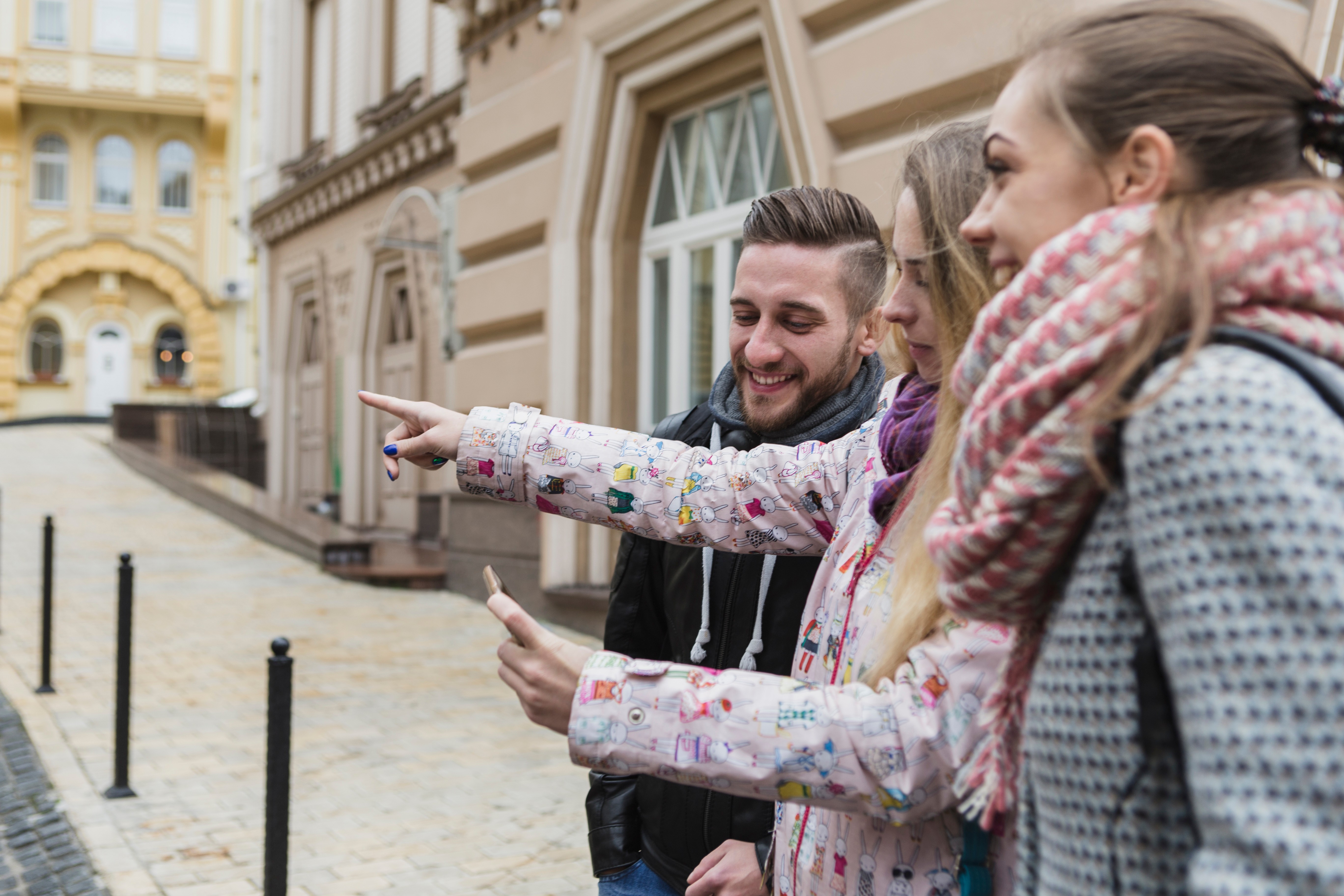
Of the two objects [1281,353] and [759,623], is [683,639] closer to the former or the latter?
[759,623]

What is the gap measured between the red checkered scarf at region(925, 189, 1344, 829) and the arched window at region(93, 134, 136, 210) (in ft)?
119

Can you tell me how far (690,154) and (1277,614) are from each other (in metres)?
6.79

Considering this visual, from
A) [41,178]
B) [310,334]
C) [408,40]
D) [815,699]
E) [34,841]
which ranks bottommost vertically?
[34,841]

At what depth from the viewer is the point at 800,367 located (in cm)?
221

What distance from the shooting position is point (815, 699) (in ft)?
4.04

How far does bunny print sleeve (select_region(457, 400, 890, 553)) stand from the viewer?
1.88 metres

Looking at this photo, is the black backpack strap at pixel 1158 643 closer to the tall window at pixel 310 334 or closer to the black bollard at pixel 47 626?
the black bollard at pixel 47 626

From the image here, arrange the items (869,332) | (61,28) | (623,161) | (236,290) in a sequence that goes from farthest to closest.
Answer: (236,290) < (61,28) < (623,161) < (869,332)

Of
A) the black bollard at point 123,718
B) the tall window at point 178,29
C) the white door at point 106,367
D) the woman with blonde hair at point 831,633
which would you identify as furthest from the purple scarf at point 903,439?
the tall window at point 178,29

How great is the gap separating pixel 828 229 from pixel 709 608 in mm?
763

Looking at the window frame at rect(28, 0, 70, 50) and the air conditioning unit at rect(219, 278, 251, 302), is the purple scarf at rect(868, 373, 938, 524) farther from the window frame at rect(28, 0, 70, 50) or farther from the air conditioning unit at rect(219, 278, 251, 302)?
the window frame at rect(28, 0, 70, 50)

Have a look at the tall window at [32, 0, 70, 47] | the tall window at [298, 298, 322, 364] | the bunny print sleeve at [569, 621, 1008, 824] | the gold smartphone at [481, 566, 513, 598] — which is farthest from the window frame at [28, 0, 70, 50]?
the bunny print sleeve at [569, 621, 1008, 824]

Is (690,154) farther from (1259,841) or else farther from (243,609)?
(1259,841)

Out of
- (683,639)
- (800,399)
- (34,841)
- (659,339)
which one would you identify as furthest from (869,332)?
(659,339)
